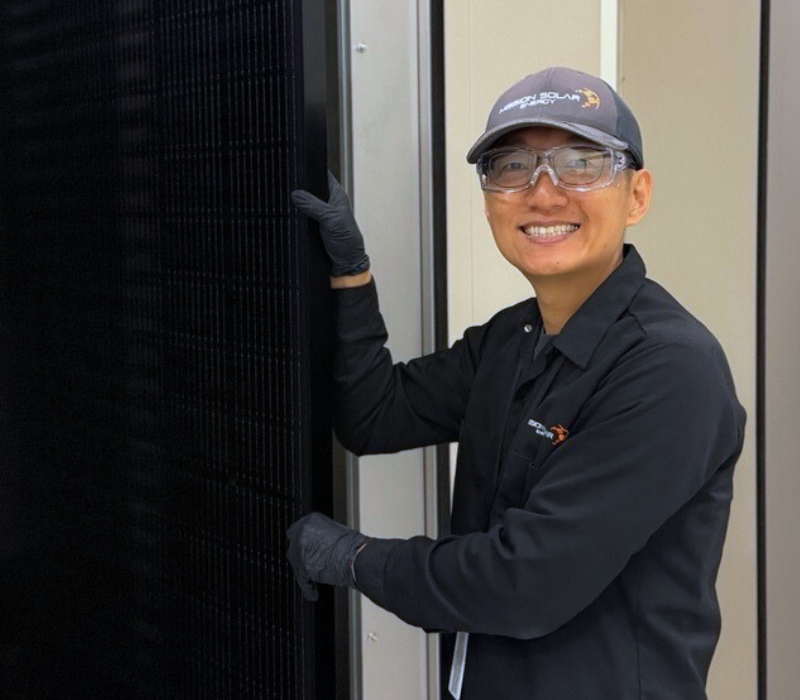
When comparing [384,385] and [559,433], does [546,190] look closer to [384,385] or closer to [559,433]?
[559,433]

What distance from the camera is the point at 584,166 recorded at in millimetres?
1519

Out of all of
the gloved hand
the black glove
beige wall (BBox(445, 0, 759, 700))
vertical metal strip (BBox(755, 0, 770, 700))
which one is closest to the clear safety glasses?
the black glove

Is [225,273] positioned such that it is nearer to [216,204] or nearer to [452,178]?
[216,204]

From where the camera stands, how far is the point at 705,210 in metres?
2.50

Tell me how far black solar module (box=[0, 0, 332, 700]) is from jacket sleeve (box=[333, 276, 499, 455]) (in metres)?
0.18

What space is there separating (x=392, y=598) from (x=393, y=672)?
76cm

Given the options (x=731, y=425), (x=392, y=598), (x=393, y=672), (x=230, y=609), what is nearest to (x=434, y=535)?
(x=393, y=672)

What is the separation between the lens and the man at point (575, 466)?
4.56 ft

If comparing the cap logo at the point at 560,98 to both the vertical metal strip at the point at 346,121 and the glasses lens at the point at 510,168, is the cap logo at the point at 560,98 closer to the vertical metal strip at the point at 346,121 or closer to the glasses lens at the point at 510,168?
the glasses lens at the point at 510,168

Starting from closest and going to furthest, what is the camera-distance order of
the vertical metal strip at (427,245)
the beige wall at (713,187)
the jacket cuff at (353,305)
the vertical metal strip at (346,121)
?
the jacket cuff at (353,305) < the vertical metal strip at (346,121) < the vertical metal strip at (427,245) < the beige wall at (713,187)

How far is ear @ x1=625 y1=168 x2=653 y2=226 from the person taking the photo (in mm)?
1596

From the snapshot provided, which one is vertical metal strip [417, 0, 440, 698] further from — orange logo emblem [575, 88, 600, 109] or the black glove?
orange logo emblem [575, 88, 600, 109]

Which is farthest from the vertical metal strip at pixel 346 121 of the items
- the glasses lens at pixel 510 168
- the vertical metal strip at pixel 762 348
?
the vertical metal strip at pixel 762 348

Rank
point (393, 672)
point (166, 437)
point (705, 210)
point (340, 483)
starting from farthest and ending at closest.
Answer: point (705, 210) → point (393, 672) → point (340, 483) → point (166, 437)
